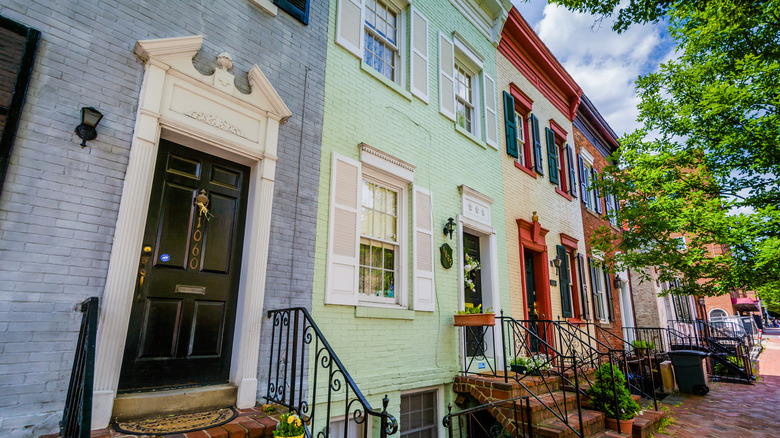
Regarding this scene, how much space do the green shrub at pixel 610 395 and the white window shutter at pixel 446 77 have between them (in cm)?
483

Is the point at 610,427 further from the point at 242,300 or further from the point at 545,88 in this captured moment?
the point at 545,88

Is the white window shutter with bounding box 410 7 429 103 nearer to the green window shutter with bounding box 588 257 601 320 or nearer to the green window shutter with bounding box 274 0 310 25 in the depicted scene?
the green window shutter with bounding box 274 0 310 25

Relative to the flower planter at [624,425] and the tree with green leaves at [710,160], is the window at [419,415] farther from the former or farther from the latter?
the tree with green leaves at [710,160]

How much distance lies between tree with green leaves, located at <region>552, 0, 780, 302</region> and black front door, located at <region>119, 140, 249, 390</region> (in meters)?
8.34

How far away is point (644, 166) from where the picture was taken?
1039cm

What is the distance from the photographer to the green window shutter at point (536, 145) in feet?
31.7

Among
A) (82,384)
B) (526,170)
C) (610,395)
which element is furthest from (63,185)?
(526,170)

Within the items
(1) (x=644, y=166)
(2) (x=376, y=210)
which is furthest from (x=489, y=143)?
(1) (x=644, y=166)

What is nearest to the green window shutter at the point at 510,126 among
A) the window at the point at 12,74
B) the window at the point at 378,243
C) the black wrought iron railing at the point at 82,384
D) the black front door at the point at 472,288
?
the black front door at the point at 472,288

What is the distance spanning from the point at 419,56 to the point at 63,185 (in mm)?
5308

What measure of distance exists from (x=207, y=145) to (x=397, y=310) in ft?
9.97

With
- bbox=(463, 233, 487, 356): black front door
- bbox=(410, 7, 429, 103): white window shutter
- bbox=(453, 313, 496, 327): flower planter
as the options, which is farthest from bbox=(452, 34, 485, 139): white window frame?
bbox=(453, 313, 496, 327): flower planter

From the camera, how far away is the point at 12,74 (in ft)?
9.31

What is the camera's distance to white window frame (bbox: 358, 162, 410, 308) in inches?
215
